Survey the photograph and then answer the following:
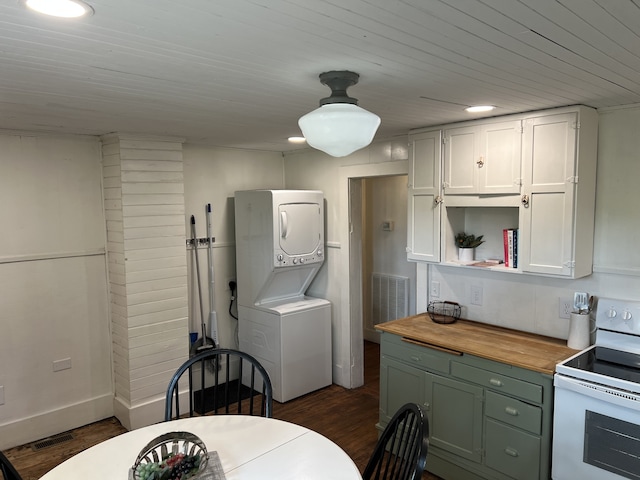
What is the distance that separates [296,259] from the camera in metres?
4.18

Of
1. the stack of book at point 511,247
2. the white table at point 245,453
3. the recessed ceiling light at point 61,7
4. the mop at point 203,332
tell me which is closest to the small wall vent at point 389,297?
the mop at point 203,332

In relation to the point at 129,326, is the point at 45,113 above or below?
above

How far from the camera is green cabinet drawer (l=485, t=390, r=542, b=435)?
2512 mm

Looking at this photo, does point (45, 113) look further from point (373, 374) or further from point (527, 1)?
point (373, 374)

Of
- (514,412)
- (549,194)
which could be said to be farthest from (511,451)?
(549,194)

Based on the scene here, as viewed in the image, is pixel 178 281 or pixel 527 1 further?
pixel 178 281

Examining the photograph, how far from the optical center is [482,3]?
4.03 ft

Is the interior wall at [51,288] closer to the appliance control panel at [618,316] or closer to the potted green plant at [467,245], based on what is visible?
the potted green plant at [467,245]

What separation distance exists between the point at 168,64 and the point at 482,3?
110cm

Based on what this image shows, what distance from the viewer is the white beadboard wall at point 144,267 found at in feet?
11.7

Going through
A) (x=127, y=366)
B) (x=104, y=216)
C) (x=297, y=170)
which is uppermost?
(x=297, y=170)

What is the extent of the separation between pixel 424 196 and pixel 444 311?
90 centimetres

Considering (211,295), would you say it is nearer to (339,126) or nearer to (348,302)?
(348,302)

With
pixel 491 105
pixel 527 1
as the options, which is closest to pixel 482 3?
pixel 527 1
